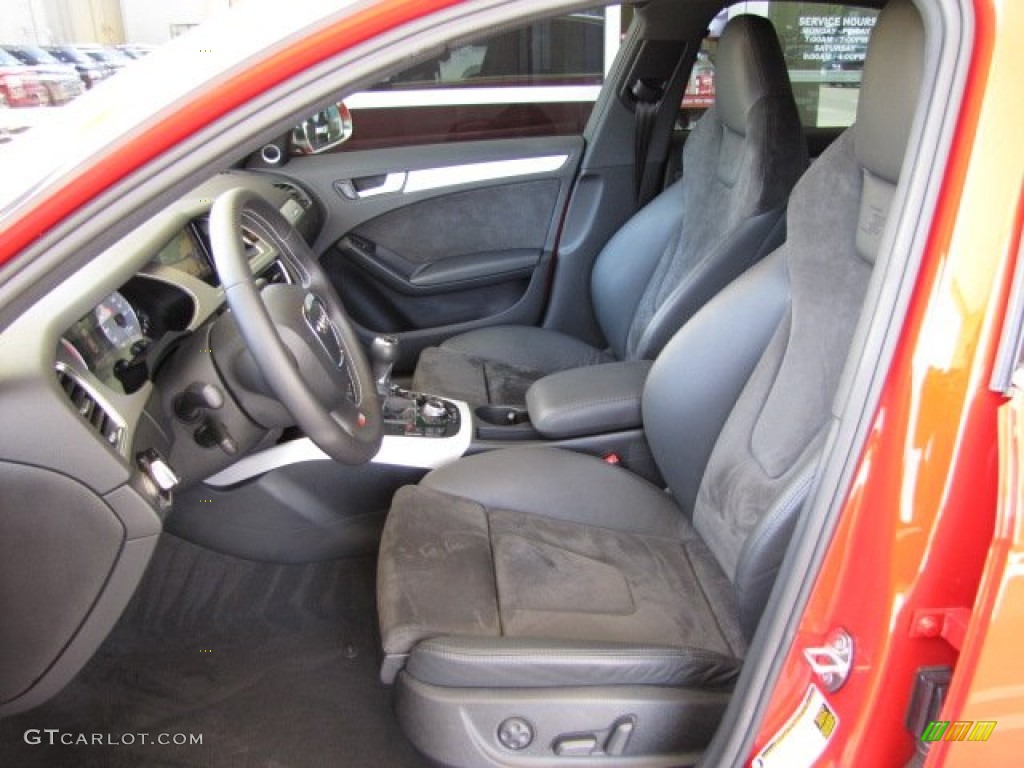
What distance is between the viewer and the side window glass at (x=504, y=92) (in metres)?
2.98

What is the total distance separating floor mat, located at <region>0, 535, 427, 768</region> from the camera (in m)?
1.62

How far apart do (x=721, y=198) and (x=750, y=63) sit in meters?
0.28

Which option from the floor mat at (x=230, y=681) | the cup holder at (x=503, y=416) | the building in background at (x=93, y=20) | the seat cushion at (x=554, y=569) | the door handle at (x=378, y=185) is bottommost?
the floor mat at (x=230, y=681)

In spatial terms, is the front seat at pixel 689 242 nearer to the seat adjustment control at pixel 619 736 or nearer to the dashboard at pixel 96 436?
the dashboard at pixel 96 436

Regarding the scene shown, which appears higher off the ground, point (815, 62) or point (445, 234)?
point (815, 62)

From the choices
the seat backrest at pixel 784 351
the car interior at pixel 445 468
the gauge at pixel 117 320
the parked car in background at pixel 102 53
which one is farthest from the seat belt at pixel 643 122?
the gauge at pixel 117 320

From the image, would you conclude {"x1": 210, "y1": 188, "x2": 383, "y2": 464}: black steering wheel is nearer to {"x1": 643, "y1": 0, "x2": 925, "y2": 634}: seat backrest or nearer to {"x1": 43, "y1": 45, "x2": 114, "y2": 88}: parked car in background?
{"x1": 43, "y1": 45, "x2": 114, "y2": 88}: parked car in background

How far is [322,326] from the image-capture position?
59.4 inches

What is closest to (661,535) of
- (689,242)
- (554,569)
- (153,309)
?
(554,569)

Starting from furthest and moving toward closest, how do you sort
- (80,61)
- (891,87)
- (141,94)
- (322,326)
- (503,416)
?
(503,416) → (80,61) → (322,326) → (891,87) → (141,94)

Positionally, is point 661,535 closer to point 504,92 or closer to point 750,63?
point 750,63

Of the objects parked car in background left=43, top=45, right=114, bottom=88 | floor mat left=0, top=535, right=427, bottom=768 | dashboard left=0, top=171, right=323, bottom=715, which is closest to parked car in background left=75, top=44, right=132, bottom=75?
parked car in background left=43, top=45, right=114, bottom=88

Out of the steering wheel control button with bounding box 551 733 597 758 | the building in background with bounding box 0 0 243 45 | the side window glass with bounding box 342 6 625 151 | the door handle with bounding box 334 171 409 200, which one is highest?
the building in background with bounding box 0 0 243 45

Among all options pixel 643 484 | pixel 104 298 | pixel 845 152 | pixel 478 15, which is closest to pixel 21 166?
pixel 478 15
